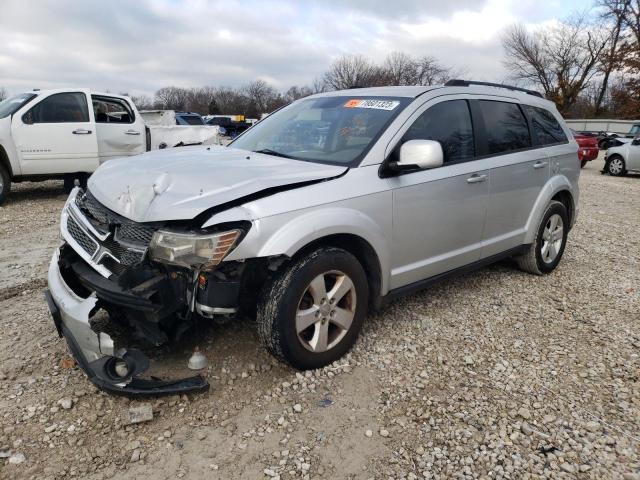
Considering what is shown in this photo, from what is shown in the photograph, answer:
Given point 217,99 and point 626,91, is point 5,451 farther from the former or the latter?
point 217,99

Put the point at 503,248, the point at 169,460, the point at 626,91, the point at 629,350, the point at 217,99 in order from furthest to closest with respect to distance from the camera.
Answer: the point at 217,99 → the point at 626,91 → the point at 503,248 → the point at 629,350 → the point at 169,460

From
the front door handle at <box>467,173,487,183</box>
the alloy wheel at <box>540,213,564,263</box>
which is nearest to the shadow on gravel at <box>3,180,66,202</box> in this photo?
the front door handle at <box>467,173,487,183</box>

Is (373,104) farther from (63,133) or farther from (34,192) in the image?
(34,192)

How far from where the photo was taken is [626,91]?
141ft

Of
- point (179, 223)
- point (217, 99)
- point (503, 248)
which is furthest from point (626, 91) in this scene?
point (217, 99)

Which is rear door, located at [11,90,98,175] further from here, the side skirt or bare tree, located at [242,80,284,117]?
bare tree, located at [242,80,284,117]

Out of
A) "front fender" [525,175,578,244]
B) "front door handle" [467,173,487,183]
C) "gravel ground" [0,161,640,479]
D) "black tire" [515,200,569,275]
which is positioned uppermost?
"front door handle" [467,173,487,183]

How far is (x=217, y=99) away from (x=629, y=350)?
87.2m

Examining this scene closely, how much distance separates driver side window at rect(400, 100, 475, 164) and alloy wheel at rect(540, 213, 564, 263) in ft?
5.08

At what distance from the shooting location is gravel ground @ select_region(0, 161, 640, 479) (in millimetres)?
2266

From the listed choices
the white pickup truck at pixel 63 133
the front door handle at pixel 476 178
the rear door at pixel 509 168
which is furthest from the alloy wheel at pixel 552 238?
the white pickup truck at pixel 63 133

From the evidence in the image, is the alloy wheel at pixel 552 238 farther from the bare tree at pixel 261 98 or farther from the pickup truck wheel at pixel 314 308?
the bare tree at pixel 261 98

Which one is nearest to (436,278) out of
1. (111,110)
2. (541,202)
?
(541,202)

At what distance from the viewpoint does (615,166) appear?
53.8 feet
